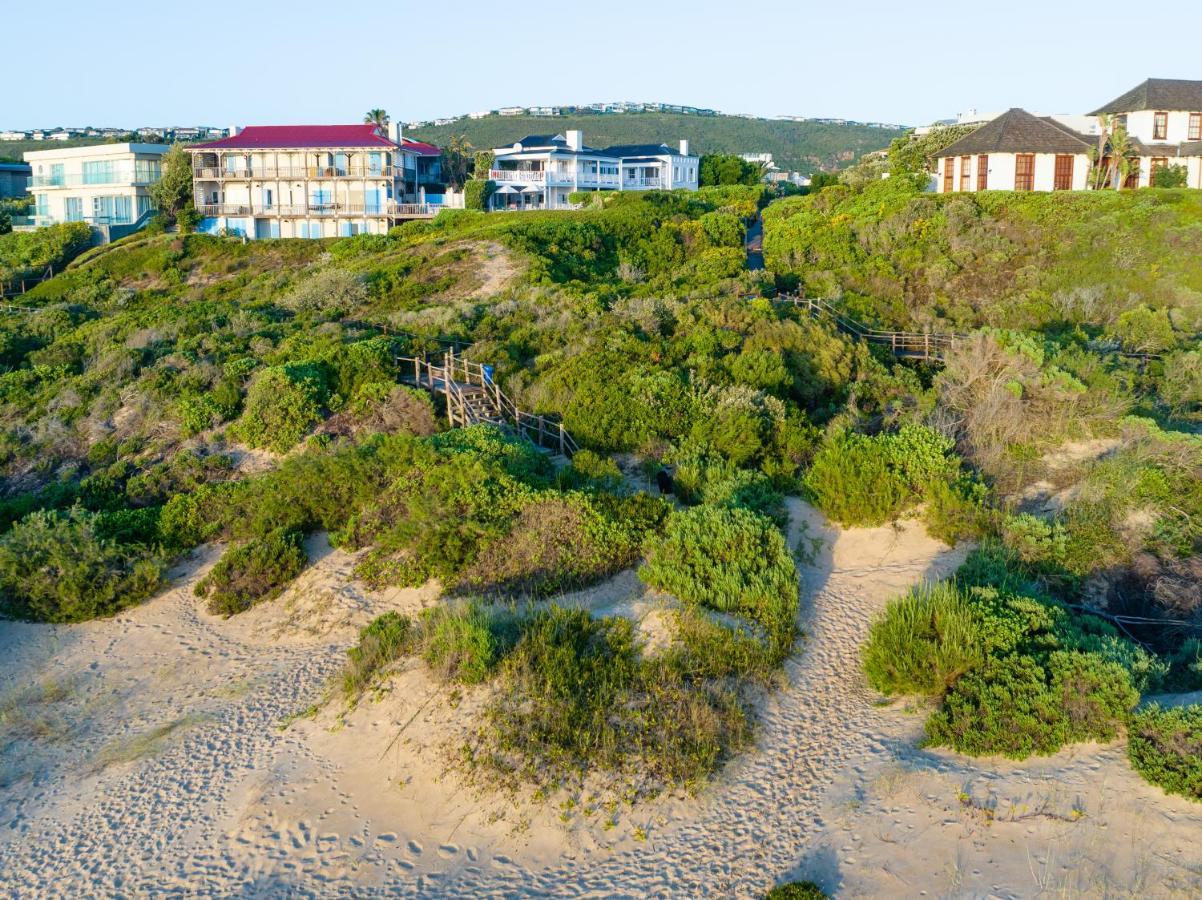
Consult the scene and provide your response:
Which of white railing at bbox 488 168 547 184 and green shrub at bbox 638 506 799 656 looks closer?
green shrub at bbox 638 506 799 656

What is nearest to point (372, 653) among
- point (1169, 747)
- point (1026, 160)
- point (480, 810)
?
point (480, 810)

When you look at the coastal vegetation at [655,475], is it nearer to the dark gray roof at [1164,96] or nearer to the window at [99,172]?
the dark gray roof at [1164,96]

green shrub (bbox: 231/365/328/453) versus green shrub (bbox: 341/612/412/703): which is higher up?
green shrub (bbox: 231/365/328/453)

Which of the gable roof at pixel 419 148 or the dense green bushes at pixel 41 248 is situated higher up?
the gable roof at pixel 419 148

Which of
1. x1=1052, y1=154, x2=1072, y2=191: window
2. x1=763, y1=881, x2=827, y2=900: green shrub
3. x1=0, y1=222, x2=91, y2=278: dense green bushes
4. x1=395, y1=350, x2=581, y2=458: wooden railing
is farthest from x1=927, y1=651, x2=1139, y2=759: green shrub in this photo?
x1=0, y1=222, x2=91, y2=278: dense green bushes

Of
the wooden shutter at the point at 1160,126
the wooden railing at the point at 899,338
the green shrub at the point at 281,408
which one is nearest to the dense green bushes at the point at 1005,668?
the green shrub at the point at 281,408

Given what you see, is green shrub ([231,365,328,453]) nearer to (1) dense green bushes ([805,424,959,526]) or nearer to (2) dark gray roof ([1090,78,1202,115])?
(1) dense green bushes ([805,424,959,526])
